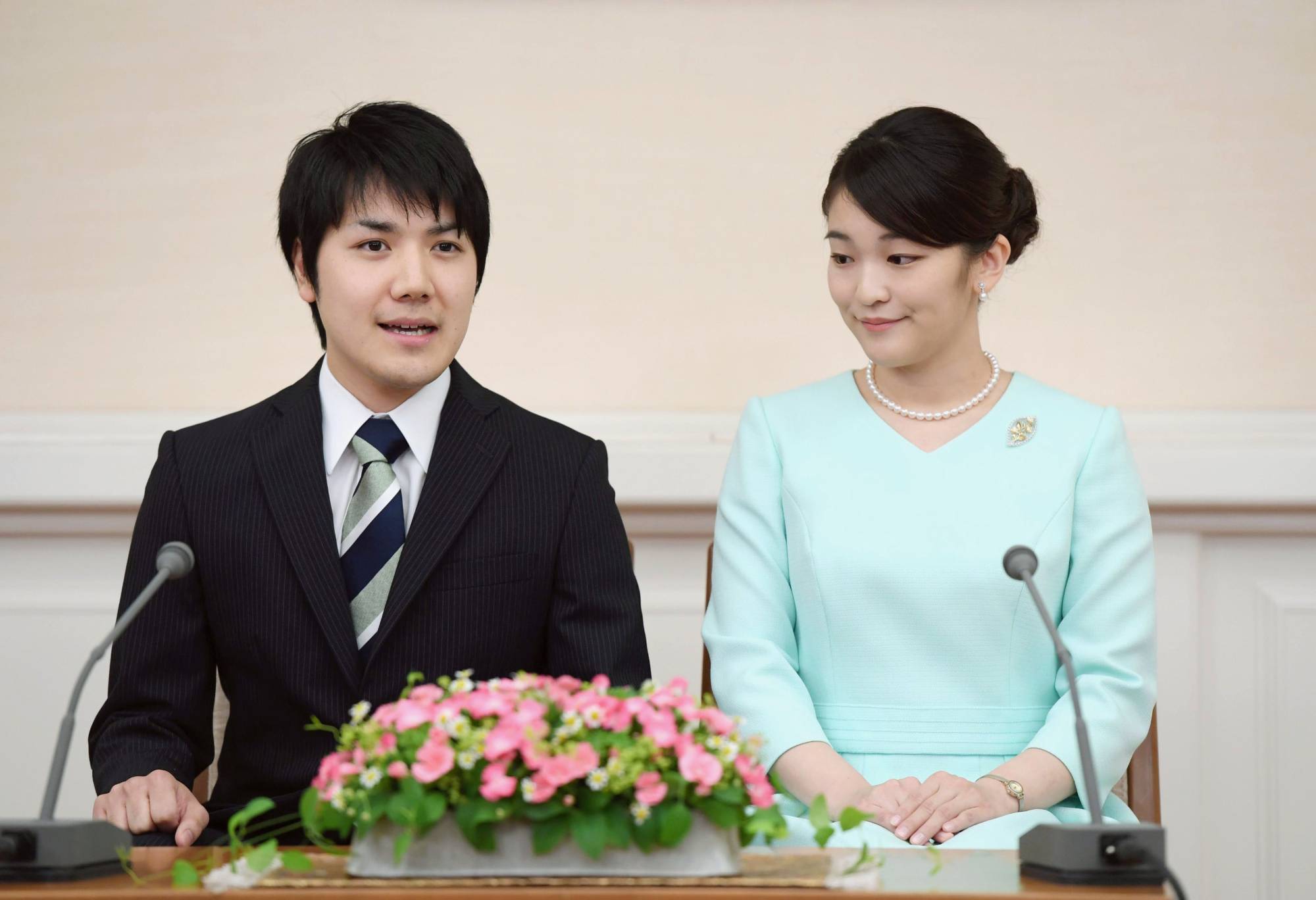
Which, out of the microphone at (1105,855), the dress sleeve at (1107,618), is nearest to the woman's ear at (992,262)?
the dress sleeve at (1107,618)

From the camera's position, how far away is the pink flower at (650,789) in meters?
1.08

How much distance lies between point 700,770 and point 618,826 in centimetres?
7

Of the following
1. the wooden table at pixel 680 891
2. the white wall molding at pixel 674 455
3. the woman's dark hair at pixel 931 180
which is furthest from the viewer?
the white wall molding at pixel 674 455

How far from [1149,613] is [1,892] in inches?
53.5

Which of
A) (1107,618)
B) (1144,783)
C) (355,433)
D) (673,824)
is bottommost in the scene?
(1144,783)

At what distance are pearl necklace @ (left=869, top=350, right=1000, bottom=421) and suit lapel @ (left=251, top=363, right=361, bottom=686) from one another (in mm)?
744

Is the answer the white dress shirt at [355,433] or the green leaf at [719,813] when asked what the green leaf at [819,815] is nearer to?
the green leaf at [719,813]

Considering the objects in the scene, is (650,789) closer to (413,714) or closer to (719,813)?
(719,813)

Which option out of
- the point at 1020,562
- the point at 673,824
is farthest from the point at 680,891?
the point at 1020,562

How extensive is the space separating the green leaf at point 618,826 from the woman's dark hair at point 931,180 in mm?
994

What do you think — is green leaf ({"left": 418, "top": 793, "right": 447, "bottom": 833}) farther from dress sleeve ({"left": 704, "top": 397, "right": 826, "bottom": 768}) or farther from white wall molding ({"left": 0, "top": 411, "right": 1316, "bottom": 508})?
white wall molding ({"left": 0, "top": 411, "right": 1316, "bottom": 508})

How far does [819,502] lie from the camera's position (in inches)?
76.5

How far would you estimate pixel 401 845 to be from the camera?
3.50ft

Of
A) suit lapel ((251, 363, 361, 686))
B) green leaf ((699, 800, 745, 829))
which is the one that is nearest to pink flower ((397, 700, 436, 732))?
green leaf ((699, 800, 745, 829))
